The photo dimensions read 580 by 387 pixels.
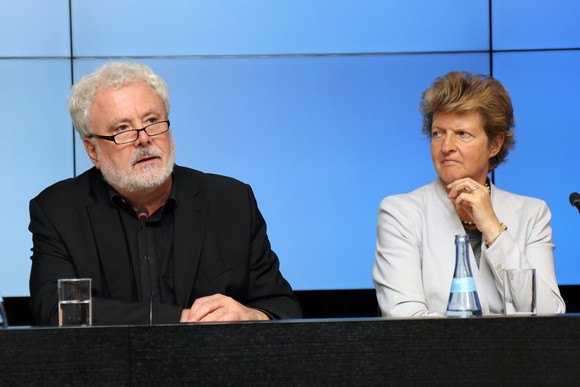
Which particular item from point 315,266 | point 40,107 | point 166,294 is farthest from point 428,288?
point 40,107

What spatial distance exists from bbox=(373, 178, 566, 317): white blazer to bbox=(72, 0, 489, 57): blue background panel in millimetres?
1470

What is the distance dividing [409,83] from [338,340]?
101 inches

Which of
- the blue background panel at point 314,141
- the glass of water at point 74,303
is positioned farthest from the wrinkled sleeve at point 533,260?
the blue background panel at point 314,141

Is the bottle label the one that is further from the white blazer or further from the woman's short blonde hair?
the woman's short blonde hair

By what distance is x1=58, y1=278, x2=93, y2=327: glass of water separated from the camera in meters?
1.44

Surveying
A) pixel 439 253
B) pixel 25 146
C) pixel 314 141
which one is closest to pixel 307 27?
pixel 314 141

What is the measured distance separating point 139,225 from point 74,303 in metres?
0.80

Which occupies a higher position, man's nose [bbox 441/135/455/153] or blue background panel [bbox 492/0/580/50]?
blue background panel [bbox 492/0/580/50]

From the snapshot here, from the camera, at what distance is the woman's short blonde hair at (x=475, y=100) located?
7.60 ft

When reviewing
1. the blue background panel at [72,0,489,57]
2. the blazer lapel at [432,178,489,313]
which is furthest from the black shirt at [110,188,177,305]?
the blue background panel at [72,0,489,57]

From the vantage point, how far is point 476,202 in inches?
87.3

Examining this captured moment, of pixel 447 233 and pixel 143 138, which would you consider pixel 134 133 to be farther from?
pixel 447 233

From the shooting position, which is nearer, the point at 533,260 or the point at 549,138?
the point at 533,260

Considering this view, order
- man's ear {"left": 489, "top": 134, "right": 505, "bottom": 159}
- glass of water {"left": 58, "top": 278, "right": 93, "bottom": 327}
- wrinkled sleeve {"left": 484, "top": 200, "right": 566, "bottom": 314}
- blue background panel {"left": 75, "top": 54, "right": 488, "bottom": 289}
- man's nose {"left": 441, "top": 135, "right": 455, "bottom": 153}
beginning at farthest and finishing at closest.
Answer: blue background panel {"left": 75, "top": 54, "right": 488, "bottom": 289}
man's ear {"left": 489, "top": 134, "right": 505, "bottom": 159}
man's nose {"left": 441, "top": 135, "right": 455, "bottom": 153}
wrinkled sleeve {"left": 484, "top": 200, "right": 566, "bottom": 314}
glass of water {"left": 58, "top": 278, "right": 93, "bottom": 327}
